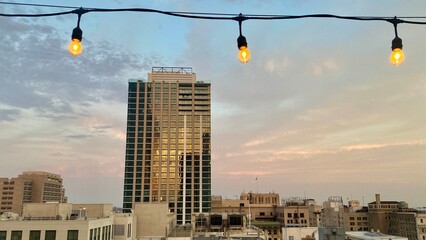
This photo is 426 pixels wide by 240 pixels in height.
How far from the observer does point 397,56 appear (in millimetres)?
10680

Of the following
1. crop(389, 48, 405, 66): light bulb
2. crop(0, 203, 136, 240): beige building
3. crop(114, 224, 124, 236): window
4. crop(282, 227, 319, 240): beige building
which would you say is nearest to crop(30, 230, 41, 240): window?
crop(0, 203, 136, 240): beige building

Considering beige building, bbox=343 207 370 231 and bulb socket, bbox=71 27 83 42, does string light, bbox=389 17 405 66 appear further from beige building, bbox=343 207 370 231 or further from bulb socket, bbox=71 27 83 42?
beige building, bbox=343 207 370 231

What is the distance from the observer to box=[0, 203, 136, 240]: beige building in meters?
44.2

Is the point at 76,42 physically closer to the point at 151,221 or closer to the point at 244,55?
the point at 244,55

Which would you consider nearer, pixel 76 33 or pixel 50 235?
pixel 76 33

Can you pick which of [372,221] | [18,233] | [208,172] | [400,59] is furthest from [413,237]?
[400,59]

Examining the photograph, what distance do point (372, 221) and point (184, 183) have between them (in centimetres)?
7668

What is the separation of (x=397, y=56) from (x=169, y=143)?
15975cm

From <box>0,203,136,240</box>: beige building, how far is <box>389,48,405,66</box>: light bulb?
43.4m

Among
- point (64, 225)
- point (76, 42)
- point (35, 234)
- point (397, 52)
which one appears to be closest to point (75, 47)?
point (76, 42)

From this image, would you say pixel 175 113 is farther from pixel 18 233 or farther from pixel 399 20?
pixel 399 20

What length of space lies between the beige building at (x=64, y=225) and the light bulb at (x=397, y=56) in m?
43.4

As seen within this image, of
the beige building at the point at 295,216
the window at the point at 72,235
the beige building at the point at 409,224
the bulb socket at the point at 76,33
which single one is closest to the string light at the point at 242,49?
the bulb socket at the point at 76,33

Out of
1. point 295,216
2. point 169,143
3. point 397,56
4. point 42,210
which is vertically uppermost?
point 169,143
